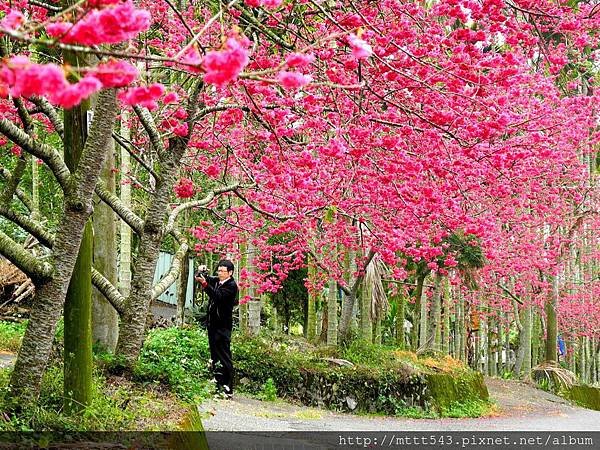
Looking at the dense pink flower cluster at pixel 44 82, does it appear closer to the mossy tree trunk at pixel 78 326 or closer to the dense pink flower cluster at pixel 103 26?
the dense pink flower cluster at pixel 103 26

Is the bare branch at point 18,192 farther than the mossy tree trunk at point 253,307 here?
No

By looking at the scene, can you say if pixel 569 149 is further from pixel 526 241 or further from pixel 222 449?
pixel 222 449

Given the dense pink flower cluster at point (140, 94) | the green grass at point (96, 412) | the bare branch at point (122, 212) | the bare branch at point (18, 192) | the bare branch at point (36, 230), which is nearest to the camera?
the dense pink flower cluster at point (140, 94)

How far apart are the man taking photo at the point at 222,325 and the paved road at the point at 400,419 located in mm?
388

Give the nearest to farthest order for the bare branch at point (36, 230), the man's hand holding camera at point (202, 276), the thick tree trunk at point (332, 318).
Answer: the bare branch at point (36, 230) < the man's hand holding camera at point (202, 276) < the thick tree trunk at point (332, 318)

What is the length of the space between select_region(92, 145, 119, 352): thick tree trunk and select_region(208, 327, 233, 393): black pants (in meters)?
1.26

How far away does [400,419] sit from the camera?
11.7 meters

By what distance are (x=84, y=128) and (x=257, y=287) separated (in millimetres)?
9958

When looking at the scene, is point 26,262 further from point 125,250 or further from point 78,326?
point 125,250

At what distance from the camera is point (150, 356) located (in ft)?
28.3

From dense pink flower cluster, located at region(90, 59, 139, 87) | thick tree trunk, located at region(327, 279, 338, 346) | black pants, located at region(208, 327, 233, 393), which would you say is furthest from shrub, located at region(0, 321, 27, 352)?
dense pink flower cluster, located at region(90, 59, 139, 87)

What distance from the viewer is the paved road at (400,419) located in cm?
788

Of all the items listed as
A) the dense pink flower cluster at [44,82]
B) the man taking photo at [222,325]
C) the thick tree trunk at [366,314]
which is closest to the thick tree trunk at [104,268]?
the man taking photo at [222,325]

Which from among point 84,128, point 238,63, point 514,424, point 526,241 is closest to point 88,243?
point 84,128
